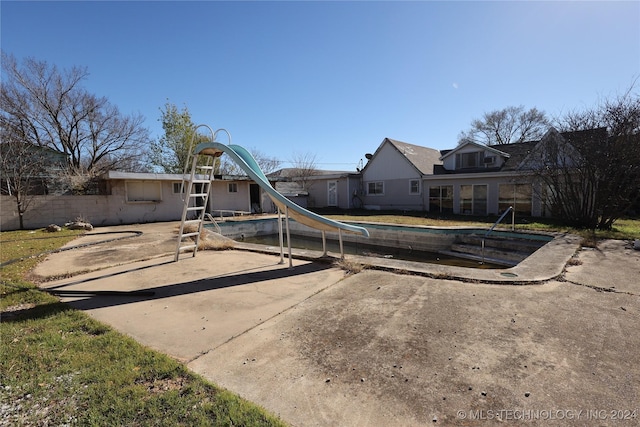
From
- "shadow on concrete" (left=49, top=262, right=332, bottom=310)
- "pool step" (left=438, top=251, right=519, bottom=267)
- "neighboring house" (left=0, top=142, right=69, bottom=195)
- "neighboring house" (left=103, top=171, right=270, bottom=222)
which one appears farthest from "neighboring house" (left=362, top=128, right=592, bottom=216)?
"neighboring house" (left=0, top=142, right=69, bottom=195)

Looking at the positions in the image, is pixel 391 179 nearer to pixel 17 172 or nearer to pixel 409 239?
pixel 409 239

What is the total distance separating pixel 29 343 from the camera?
9.69ft

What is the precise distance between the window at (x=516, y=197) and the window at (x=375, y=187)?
7867 mm

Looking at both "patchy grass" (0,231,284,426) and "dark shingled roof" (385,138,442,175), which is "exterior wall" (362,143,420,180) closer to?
"dark shingled roof" (385,138,442,175)

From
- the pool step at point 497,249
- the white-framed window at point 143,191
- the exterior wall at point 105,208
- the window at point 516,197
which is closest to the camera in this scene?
the pool step at point 497,249

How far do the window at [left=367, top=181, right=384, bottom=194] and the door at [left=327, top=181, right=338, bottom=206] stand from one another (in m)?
2.59

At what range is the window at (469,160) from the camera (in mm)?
18828

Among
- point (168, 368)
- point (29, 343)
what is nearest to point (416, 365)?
point (168, 368)

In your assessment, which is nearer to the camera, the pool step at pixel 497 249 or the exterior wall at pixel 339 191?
the pool step at pixel 497 249

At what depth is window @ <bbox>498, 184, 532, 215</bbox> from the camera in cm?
1570

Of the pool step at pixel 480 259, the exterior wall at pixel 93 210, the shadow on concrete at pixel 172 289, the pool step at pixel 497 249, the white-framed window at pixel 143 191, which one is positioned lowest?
the pool step at pixel 480 259

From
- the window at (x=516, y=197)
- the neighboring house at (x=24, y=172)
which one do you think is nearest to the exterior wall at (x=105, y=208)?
the neighboring house at (x=24, y=172)

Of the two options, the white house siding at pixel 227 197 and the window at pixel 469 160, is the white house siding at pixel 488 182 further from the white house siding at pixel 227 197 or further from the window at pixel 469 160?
the white house siding at pixel 227 197

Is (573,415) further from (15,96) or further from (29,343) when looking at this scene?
(15,96)
